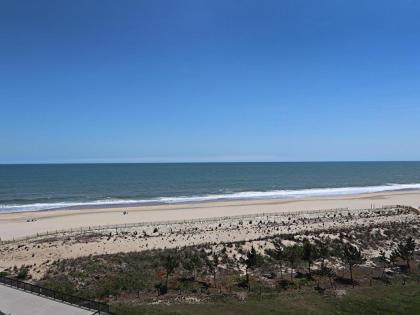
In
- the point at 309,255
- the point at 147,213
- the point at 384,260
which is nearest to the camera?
the point at 309,255

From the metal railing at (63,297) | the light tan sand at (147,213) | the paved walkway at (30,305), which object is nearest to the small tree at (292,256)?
the metal railing at (63,297)

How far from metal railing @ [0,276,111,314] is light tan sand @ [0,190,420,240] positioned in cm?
2356

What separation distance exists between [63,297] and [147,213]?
41201 millimetres

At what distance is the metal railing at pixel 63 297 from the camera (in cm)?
1881

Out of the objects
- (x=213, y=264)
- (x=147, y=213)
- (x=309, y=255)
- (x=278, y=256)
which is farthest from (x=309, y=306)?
(x=147, y=213)

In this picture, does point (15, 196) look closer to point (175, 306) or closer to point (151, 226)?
point (151, 226)

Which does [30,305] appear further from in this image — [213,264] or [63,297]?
[213,264]

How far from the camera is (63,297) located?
66.0 ft

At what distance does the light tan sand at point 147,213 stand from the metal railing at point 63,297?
2356 centimetres

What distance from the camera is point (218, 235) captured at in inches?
1580

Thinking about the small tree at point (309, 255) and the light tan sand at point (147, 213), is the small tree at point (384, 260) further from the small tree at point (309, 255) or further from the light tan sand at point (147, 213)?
the light tan sand at point (147, 213)

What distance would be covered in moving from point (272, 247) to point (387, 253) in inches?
377

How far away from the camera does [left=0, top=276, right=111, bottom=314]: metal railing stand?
61.7 feet

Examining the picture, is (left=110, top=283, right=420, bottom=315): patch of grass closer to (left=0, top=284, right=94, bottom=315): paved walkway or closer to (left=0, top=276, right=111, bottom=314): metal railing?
(left=0, top=276, right=111, bottom=314): metal railing
